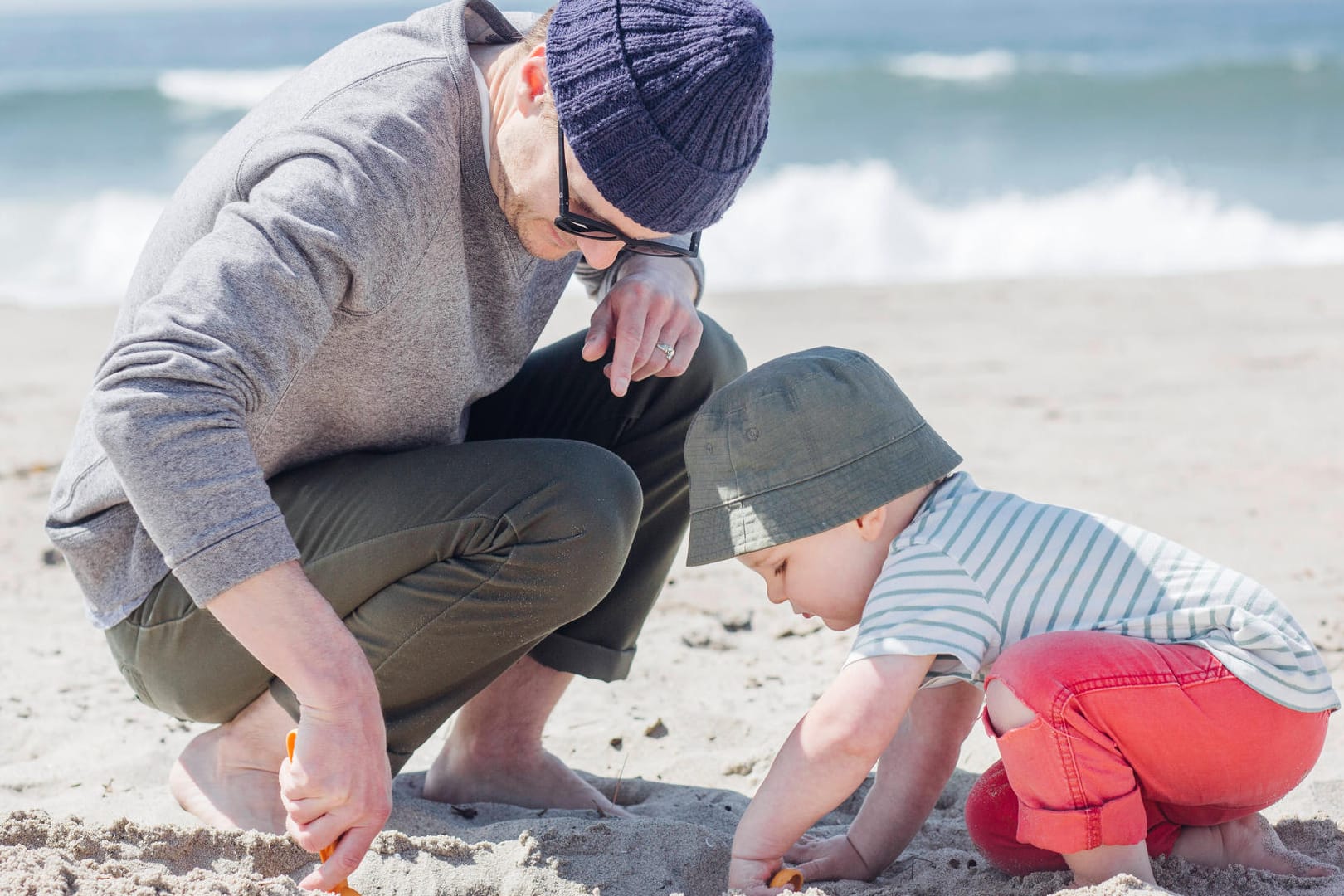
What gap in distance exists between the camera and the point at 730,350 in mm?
2379

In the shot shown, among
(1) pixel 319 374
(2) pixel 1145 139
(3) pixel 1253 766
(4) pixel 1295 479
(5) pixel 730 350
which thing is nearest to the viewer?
(3) pixel 1253 766

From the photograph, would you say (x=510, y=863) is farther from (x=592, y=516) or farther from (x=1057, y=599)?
(x=1057, y=599)

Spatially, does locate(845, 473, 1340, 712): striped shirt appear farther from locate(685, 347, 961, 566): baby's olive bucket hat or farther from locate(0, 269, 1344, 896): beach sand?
locate(0, 269, 1344, 896): beach sand

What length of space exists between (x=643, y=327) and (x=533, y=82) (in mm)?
492

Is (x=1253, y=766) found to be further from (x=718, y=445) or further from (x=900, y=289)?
(x=900, y=289)

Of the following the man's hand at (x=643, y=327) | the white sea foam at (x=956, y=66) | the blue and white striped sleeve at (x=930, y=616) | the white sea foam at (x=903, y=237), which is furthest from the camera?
the white sea foam at (x=956, y=66)

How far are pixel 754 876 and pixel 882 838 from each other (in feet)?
0.96

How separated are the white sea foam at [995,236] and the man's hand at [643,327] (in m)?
6.48

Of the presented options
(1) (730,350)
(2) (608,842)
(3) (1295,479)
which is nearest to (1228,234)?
(3) (1295,479)

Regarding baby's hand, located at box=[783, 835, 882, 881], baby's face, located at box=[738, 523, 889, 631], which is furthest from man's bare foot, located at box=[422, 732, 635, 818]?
baby's face, located at box=[738, 523, 889, 631]

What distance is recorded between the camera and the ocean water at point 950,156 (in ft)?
31.7

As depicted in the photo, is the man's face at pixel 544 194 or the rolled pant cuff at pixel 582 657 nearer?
the man's face at pixel 544 194

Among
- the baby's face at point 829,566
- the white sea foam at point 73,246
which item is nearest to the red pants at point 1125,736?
the baby's face at point 829,566

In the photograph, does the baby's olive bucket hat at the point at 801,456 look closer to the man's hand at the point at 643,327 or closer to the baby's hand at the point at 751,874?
the man's hand at the point at 643,327
